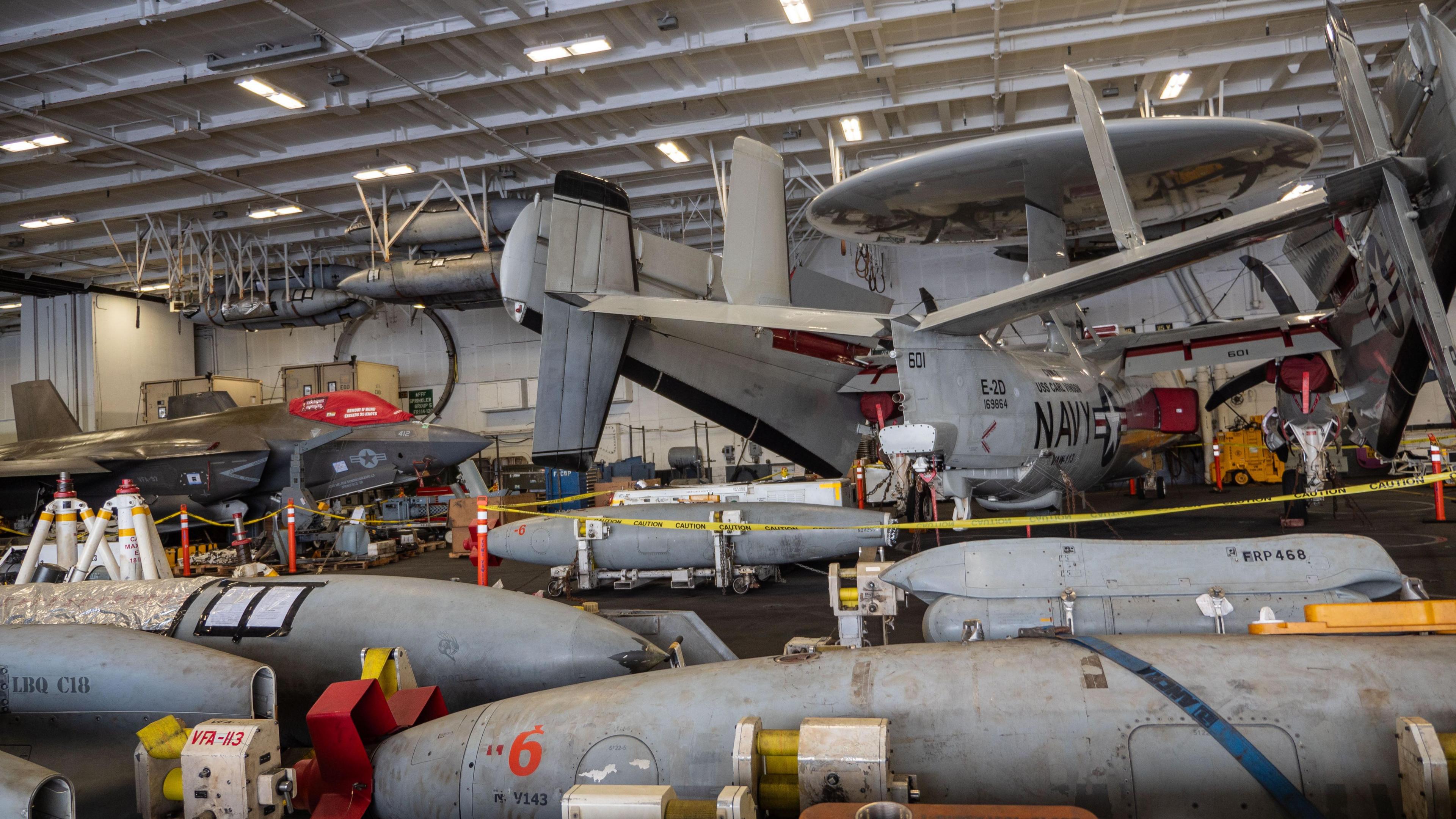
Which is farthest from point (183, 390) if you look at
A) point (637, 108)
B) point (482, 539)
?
point (482, 539)

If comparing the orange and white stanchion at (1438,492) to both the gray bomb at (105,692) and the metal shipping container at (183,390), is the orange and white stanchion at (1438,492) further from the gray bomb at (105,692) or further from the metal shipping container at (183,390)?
the metal shipping container at (183,390)

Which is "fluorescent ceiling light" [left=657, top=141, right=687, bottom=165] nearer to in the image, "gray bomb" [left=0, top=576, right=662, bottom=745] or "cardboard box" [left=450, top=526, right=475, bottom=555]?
"cardboard box" [left=450, top=526, right=475, bottom=555]

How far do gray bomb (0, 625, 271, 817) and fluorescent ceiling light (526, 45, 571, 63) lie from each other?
30.0 feet

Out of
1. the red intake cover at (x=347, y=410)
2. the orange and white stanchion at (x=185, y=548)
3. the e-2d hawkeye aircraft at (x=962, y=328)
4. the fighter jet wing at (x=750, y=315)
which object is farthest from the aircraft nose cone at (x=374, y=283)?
the fighter jet wing at (x=750, y=315)

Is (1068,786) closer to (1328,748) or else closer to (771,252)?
(1328,748)

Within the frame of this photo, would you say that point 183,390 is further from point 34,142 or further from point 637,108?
point 637,108

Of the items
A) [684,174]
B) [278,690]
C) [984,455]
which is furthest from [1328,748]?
[684,174]

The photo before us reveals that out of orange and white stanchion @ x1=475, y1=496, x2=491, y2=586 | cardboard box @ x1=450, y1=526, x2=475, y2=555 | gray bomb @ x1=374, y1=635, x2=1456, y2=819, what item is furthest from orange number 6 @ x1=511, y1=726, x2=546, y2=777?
cardboard box @ x1=450, y1=526, x2=475, y2=555

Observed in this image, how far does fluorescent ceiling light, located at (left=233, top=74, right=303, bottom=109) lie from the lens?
36.9ft

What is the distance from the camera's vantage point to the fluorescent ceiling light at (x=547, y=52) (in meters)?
10.7

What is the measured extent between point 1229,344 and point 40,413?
21.0 metres

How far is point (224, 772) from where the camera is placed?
7.97 feet

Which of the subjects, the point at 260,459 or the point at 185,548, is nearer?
the point at 185,548

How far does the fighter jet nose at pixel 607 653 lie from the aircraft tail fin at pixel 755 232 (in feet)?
16.0
